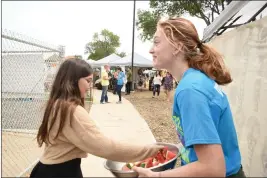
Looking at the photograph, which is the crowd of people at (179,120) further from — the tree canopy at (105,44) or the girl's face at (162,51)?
the tree canopy at (105,44)

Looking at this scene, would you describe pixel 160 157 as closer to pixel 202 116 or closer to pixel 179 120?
pixel 179 120

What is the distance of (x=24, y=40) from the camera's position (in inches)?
192

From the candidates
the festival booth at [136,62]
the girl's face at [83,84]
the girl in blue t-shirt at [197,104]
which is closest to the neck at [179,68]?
the girl in blue t-shirt at [197,104]

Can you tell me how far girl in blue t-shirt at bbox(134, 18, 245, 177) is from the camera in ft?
4.00

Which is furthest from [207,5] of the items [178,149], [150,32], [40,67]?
[178,149]

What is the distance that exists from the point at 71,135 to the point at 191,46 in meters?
1.03

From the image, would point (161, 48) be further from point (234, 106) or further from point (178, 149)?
point (234, 106)

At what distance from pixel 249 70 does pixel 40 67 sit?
217 inches

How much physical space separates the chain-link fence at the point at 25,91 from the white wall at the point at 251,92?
361cm

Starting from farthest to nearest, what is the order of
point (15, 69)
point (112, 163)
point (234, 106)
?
point (15, 69), point (234, 106), point (112, 163)

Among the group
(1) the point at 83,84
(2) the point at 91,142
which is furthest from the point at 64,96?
(2) the point at 91,142

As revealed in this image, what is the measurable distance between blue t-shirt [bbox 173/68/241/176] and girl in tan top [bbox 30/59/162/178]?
509 millimetres

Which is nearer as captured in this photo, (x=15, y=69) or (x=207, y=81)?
(x=207, y=81)

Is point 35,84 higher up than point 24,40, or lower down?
lower down
